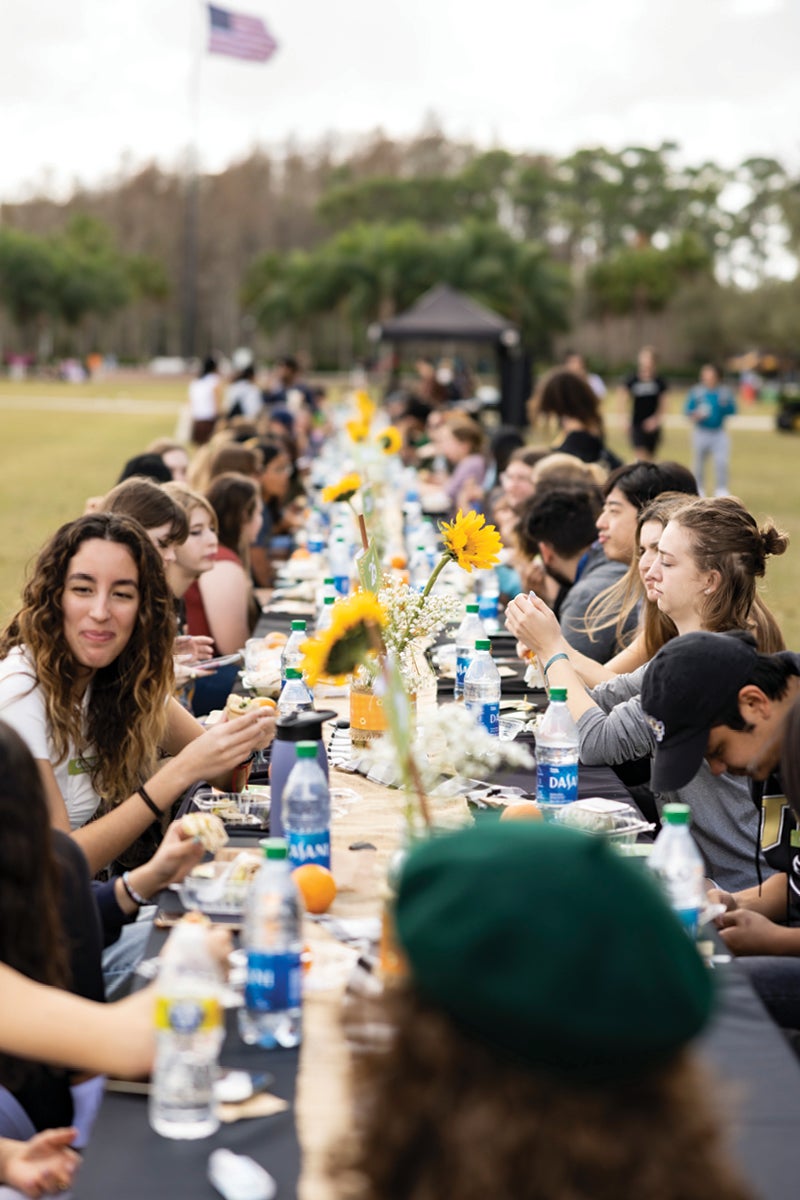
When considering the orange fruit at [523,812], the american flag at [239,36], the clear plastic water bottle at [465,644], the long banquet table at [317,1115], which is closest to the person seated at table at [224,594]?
the clear plastic water bottle at [465,644]

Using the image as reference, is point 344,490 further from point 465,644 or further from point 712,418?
point 712,418

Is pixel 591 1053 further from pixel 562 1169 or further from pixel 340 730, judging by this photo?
pixel 340 730

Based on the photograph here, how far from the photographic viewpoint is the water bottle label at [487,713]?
3.73 m

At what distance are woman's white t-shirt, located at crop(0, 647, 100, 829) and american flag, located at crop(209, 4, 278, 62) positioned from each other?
98.9 ft

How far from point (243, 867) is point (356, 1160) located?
1.34 metres

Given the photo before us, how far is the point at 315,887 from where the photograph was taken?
242 centimetres

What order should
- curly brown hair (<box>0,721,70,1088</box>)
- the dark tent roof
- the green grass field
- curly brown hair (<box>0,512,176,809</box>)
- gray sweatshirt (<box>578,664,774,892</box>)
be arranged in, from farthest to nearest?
the dark tent roof, the green grass field, gray sweatshirt (<box>578,664,774,892</box>), curly brown hair (<box>0,512,176,809</box>), curly brown hair (<box>0,721,70,1088</box>)

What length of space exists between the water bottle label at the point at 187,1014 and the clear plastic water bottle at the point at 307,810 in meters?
0.78

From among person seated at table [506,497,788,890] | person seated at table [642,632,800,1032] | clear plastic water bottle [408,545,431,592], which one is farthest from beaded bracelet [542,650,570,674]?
clear plastic water bottle [408,545,431,592]

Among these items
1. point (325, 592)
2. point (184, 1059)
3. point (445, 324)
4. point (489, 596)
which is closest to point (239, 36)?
point (445, 324)

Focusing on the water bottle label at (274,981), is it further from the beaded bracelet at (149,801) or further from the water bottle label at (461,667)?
the water bottle label at (461,667)

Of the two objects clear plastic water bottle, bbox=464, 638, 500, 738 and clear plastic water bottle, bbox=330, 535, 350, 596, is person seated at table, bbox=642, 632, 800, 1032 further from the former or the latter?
clear plastic water bottle, bbox=330, 535, 350, 596

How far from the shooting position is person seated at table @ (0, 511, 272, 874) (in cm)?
289

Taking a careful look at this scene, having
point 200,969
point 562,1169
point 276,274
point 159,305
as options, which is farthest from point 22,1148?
point 159,305
